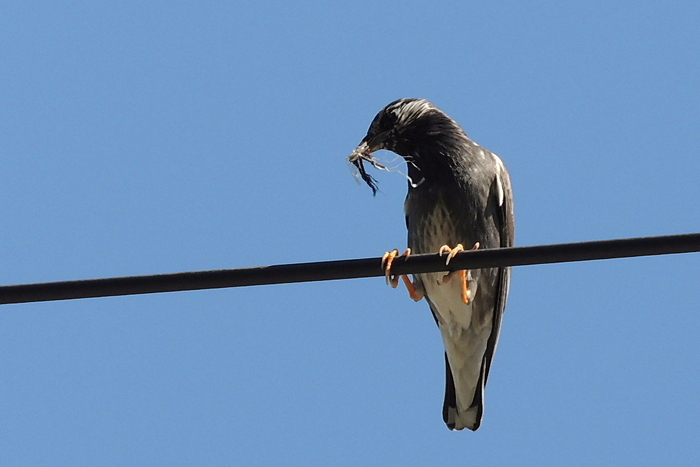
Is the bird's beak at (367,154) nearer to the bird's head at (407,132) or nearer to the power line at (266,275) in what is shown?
the bird's head at (407,132)

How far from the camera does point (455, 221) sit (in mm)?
6281

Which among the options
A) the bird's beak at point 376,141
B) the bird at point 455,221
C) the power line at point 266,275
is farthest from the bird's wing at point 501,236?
the power line at point 266,275

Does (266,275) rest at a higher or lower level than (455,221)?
lower

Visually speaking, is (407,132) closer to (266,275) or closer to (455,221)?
(455,221)

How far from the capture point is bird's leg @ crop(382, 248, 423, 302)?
4.25m

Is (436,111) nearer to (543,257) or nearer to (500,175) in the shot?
(500,175)

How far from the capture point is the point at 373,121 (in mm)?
6715

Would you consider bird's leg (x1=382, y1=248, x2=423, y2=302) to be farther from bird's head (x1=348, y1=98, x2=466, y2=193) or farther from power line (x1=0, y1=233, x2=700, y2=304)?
bird's head (x1=348, y1=98, x2=466, y2=193)

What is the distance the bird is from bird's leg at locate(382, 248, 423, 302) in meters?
0.01

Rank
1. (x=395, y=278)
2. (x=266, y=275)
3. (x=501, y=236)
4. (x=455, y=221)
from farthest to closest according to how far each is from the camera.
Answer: (x=501, y=236)
(x=455, y=221)
(x=395, y=278)
(x=266, y=275)

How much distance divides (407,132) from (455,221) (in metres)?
0.76

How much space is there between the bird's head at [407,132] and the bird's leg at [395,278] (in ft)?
2.54

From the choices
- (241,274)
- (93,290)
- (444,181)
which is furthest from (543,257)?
(444,181)

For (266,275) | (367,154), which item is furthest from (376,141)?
(266,275)
